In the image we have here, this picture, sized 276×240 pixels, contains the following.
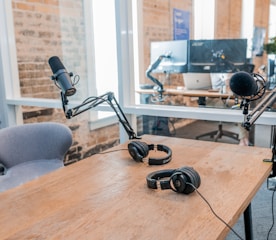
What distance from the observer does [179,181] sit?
1.14 metres

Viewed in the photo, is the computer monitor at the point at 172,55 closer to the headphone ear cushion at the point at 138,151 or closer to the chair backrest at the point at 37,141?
the chair backrest at the point at 37,141

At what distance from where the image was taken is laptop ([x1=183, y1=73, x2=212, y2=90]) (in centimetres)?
382

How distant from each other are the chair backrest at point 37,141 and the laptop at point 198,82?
211 cm

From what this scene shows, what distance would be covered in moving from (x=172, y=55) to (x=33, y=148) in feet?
6.17

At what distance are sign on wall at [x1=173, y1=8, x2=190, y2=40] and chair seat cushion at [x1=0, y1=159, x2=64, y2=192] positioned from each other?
3069mm

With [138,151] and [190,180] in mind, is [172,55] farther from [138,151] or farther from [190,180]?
[190,180]

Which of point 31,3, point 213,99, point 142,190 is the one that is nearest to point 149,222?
Answer: point 142,190

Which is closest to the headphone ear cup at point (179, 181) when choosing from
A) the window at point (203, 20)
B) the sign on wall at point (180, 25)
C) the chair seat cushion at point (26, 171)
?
the chair seat cushion at point (26, 171)

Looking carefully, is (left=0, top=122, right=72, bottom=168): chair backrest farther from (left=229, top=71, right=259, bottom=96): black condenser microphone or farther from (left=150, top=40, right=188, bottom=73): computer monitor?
(left=150, top=40, right=188, bottom=73): computer monitor

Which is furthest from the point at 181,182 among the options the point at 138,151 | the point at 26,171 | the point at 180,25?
the point at 180,25

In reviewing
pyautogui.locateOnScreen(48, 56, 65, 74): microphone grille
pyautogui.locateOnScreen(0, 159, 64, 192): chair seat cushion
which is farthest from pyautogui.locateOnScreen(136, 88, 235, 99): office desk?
pyautogui.locateOnScreen(48, 56, 65, 74): microphone grille

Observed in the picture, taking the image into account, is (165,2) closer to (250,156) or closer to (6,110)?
(6,110)

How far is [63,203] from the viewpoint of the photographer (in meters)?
1.12

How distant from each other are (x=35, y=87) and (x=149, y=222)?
237 cm
